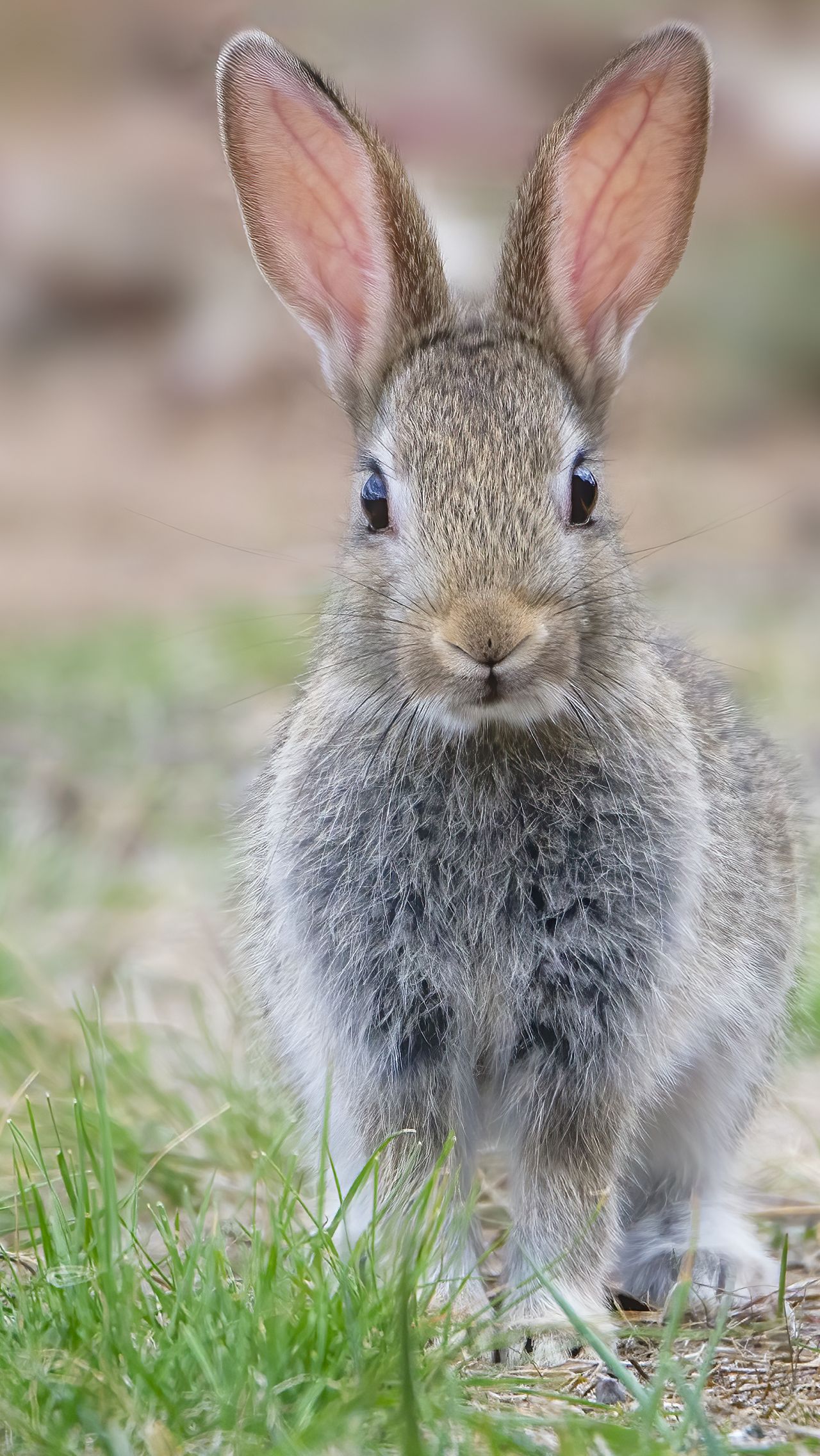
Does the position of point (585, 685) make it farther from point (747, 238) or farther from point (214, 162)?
point (747, 238)

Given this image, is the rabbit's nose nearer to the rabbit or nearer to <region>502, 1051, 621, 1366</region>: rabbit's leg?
the rabbit

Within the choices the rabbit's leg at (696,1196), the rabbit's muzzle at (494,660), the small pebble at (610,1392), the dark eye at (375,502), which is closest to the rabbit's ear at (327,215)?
the dark eye at (375,502)

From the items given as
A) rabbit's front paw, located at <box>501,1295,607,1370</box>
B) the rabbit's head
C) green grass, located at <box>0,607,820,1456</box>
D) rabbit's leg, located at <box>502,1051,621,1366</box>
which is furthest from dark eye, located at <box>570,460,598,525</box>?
rabbit's front paw, located at <box>501,1295,607,1370</box>

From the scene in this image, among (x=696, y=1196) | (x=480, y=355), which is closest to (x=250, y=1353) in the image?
(x=696, y=1196)

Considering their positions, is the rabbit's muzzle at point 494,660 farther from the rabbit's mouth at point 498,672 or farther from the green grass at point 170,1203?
the green grass at point 170,1203

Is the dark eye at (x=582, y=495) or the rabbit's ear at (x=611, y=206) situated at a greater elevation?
the rabbit's ear at (x=611, y=206)

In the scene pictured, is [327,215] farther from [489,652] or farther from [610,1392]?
[610,1392]

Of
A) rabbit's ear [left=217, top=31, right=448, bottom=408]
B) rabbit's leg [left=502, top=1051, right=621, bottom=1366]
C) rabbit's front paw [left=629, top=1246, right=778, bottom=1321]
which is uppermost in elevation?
rabbit's ear [left=217, top=31, right=448, bottom=408]

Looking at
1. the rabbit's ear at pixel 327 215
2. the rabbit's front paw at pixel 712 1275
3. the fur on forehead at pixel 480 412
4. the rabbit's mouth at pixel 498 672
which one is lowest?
the rabbit's front paw at pixel 712 1275
